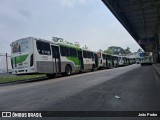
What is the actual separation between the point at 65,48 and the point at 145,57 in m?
39.6

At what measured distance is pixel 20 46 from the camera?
58.4 feet

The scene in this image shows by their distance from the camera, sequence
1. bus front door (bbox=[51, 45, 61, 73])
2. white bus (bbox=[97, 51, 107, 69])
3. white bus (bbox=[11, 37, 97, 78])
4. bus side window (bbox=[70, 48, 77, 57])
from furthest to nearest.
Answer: white bus (bbox=[97, 51, 107, 69]) → bus side window (bbox=[70, 48, 77, 57]) → bus front door (bbox=[51, 45, 61, 73]) → white bus (bbox=[11, 37, 97, 78])

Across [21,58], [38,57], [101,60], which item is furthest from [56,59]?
[101,60]

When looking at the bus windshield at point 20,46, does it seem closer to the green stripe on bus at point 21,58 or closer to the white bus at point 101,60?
the green stripe on bus at point 21,58

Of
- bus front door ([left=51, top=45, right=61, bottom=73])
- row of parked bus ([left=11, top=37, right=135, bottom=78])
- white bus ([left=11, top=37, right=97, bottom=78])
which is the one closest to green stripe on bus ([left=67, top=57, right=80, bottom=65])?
row of parked bus ([left=11, top=37, right=135, bottom=78])

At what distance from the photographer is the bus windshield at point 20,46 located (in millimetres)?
17341

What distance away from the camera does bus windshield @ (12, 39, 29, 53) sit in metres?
17.3

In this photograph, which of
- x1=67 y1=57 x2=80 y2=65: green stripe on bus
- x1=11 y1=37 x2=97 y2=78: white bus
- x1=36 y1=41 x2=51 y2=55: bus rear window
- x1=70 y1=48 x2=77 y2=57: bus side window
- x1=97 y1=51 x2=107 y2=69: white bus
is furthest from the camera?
x1=97 y1=51 x2=107 y2=69: white bus

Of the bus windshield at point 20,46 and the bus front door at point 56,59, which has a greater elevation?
the bus windshield at point 20,46

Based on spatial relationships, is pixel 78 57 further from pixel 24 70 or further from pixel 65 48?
pixel 24 70

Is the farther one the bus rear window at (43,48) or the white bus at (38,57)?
the bus rear window at (43,48)

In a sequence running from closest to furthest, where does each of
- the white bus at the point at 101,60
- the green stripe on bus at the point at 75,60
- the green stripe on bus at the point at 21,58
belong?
1. the green stripe on bus at the point at 21,58
2. the green stripe on bus at the point at 75,60
3. the white bus at the point at 101,60

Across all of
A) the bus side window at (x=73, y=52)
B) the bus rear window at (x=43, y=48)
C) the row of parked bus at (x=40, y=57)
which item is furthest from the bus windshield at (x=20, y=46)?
the bus side window at (x=73, y=52)

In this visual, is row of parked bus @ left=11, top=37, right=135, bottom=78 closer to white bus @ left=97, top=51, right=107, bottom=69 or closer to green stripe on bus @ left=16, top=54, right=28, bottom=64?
green stripe on bus @ left=16, top=54, right=28, bottom=64
